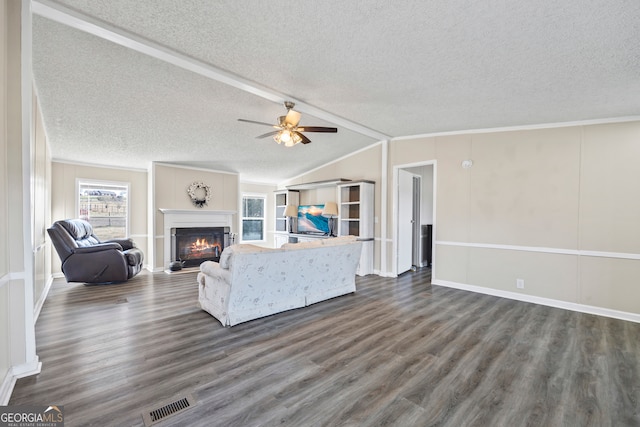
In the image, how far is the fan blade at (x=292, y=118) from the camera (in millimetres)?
3320

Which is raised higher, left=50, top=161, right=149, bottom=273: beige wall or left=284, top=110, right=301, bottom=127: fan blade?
left=284, top=110, right=301, bottom=127: fan blade

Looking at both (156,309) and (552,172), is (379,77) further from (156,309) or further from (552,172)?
(156,309)

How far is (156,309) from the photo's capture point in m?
3.65

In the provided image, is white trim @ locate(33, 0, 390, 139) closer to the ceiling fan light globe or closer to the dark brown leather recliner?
the ceiling fan light globe

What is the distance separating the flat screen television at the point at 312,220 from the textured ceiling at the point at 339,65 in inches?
103

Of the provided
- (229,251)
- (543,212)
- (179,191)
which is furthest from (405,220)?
(179,191)

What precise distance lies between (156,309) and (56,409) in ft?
6.47

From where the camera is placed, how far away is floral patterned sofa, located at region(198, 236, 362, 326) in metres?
3.08

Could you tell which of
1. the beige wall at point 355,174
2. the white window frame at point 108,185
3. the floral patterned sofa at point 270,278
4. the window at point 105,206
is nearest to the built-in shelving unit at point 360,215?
the beige wall at point 355,174

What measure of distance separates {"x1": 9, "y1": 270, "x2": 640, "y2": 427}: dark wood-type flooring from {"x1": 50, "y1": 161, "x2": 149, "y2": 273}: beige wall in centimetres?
300

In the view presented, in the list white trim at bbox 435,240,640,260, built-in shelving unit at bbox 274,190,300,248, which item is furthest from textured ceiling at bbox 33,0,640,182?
built-in shelving unit at bbox 274,190,300,248

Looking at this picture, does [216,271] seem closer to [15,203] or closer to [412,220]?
[15,203]

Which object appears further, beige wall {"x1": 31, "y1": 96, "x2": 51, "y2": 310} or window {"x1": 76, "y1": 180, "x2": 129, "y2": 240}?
window {"x1": 76, "y1": 180, "x2": 129, "y2": 240}

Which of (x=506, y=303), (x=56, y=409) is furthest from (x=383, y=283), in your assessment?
(x=56, y=409)
